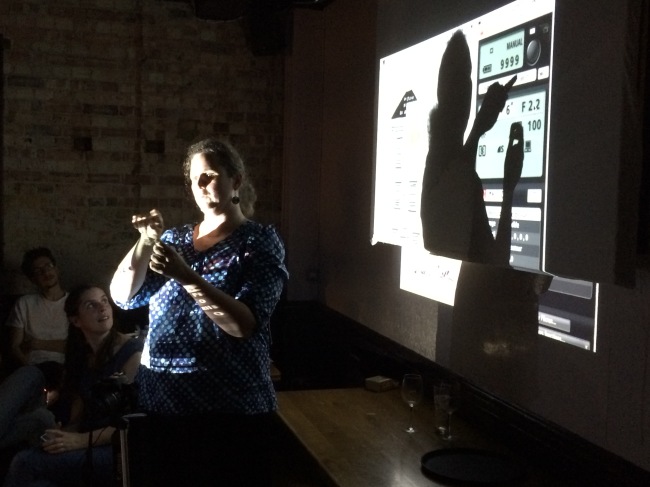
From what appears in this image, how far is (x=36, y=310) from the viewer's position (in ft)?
12.9

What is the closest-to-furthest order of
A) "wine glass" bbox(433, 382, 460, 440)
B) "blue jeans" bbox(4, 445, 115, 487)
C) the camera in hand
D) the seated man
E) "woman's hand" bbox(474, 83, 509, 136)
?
the camera in hand
"woman's hand" bbox(474, 83, 509, 136)
"wine glass" bbox(433, 382, 460, 440)
"blue jeans" bbox(4, 445, 115, 487)
the seated man

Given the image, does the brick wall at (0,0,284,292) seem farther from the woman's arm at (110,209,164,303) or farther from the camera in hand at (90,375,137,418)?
the camera in hand at (90,375,137,418)

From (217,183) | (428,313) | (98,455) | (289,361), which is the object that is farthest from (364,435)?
(289,361)

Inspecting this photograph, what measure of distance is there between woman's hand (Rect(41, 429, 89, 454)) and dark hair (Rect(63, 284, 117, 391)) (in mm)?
230

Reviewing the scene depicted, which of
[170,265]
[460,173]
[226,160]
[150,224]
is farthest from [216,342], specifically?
[460,173]

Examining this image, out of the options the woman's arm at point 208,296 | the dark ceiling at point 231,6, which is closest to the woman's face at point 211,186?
the woman's arm at point 208,296

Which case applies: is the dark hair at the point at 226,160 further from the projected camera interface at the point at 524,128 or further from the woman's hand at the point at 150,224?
the projected camera interface at the point at 524,128

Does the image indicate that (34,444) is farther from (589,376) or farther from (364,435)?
(589,376)

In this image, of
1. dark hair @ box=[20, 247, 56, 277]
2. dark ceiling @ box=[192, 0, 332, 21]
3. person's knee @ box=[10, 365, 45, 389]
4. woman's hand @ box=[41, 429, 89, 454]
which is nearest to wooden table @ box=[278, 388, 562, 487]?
woman's hand @ box=[41, 429, 89, 454]

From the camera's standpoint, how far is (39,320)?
391cm

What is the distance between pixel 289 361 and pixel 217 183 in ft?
8.08

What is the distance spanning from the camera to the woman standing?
2051 mm

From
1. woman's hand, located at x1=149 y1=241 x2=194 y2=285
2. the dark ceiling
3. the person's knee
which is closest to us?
woman's hand, located at x1=149 y1=241 x2=194 y2=285

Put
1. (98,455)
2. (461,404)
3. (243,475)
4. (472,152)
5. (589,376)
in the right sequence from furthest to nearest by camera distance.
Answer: (98,455) → (461,404) → (472,152) → (243,475) → (589,376)
